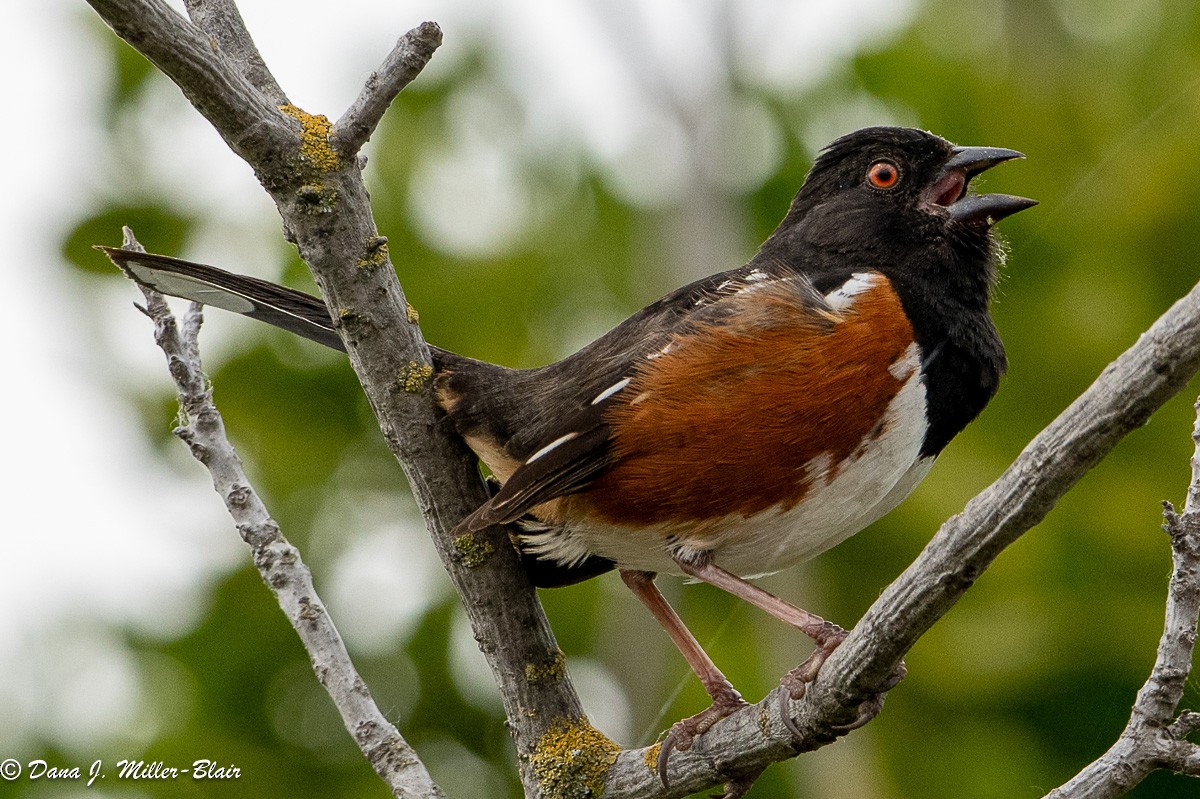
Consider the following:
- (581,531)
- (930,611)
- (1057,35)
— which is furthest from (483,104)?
(930,611)

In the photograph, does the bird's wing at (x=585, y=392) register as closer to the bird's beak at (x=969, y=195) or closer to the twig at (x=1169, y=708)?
the bird's beak at (x=969, y=195)

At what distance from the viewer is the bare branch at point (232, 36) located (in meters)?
2.50

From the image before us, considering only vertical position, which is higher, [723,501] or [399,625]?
[399,625]

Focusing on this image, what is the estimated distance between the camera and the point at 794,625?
8.00 ft

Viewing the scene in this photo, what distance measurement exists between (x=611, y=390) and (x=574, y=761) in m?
0.76

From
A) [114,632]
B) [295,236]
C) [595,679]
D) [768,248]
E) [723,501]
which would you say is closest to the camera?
[295,236]

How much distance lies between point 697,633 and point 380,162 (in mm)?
2117

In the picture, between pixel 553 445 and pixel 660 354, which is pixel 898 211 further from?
pixel 553 445

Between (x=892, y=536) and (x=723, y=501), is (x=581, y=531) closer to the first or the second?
(x=723, y=501)

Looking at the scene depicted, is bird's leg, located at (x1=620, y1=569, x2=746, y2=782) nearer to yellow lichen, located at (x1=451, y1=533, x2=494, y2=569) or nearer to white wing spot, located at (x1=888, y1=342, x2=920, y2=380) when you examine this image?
yellow lichen, located at (x1=451, y1=533, x2=494, y2=569)

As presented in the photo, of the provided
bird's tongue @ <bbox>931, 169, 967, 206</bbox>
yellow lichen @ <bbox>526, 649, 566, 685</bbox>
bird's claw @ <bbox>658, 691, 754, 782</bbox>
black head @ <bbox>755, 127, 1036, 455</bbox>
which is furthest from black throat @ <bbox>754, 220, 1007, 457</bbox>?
yellow lichen @ <bbox>526, 649, 566, 685</bbox>

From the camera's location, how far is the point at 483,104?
17.7 feet

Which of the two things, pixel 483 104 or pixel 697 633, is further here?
pixel 483 104

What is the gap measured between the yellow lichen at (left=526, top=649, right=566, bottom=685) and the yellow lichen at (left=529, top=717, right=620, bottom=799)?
0.11 meters
